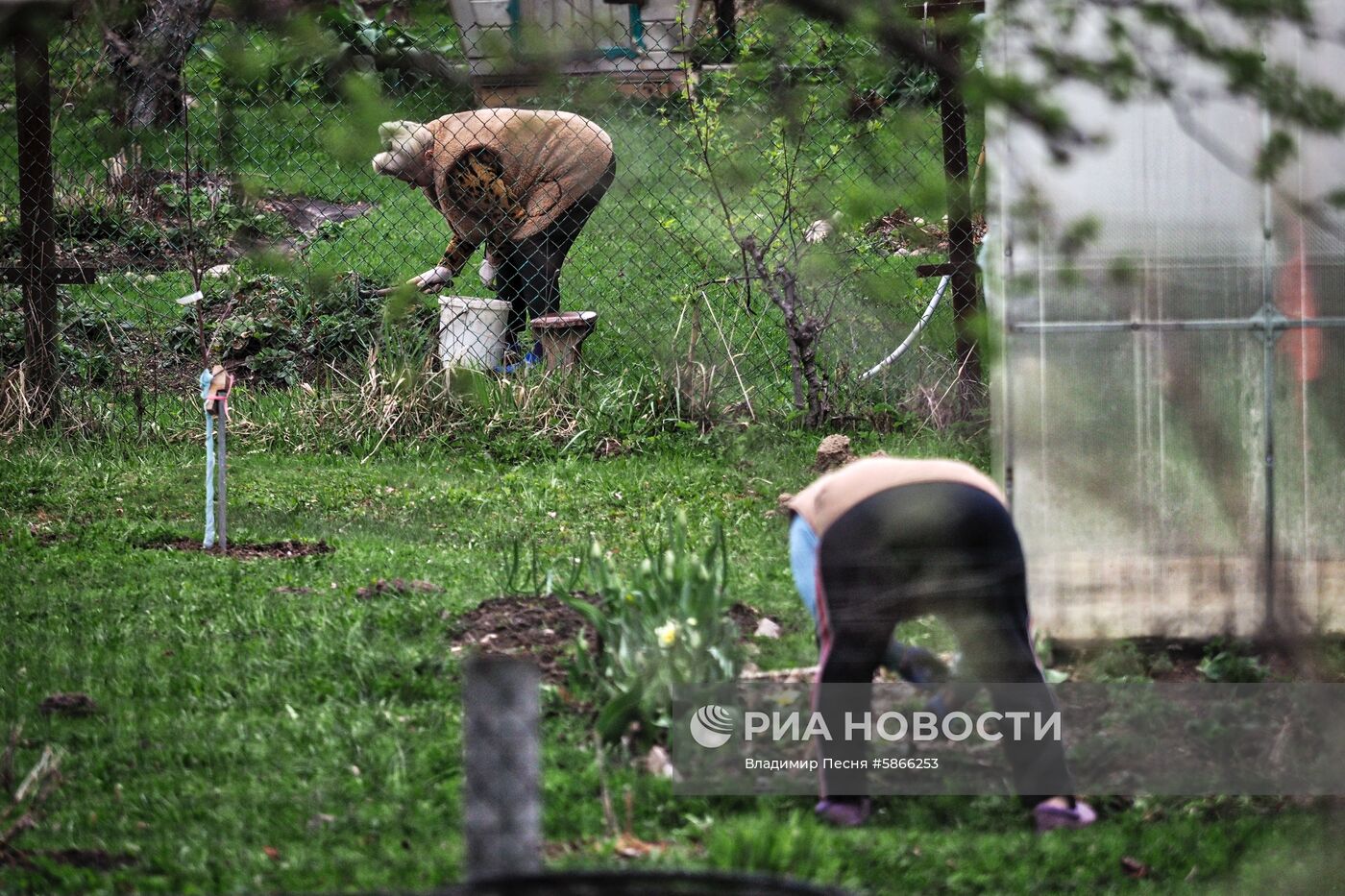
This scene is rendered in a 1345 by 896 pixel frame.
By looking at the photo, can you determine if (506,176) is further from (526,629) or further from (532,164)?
(526,629)

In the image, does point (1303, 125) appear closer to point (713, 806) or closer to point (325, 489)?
point (713, 806)

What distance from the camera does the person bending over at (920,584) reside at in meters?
3.41

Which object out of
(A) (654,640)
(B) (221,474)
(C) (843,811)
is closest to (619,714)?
(A) (654,640)

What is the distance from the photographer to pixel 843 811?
3.51 metres

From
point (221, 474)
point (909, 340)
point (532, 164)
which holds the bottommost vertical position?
point (221, 474)

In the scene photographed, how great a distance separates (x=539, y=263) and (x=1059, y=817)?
5.92 meters

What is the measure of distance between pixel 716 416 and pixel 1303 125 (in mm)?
5837

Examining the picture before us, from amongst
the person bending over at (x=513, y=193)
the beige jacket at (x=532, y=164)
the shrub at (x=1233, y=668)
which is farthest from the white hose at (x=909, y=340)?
the shrub at (x=1233, y=668)

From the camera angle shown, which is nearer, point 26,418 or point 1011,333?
point 1011,333

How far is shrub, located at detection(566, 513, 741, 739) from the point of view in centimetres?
387

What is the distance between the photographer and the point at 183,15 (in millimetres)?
2998

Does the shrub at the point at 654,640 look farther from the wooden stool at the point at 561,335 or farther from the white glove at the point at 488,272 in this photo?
the white glove at the point at 488,272

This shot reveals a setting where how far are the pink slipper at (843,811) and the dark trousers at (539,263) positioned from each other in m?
5.56

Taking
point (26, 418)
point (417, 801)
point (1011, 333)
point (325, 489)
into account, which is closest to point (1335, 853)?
point (1011, 333)
